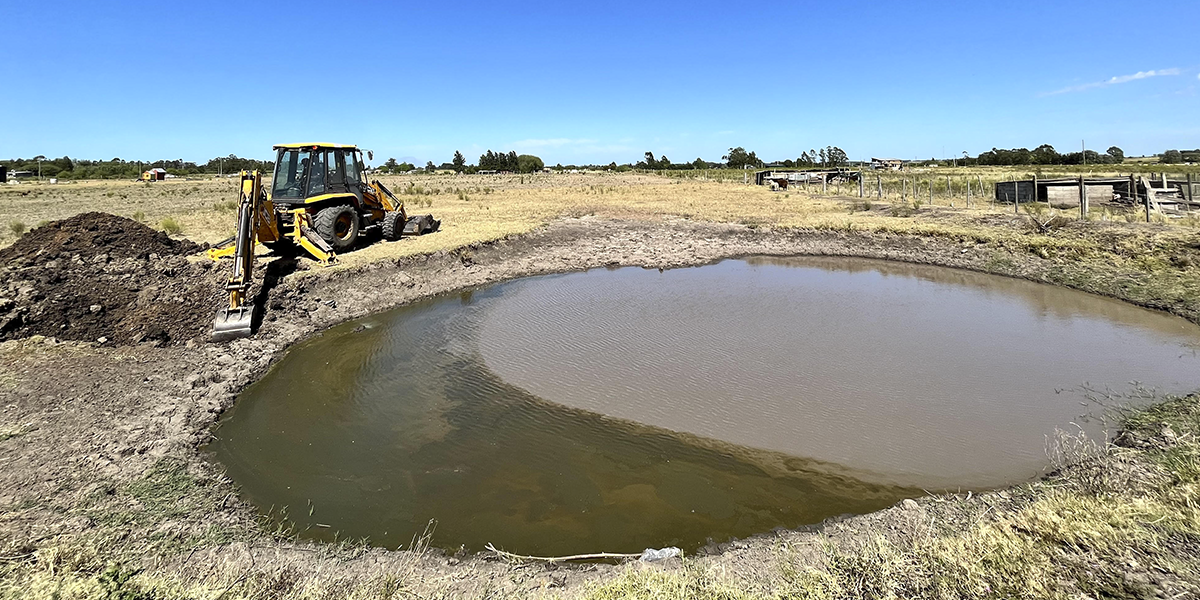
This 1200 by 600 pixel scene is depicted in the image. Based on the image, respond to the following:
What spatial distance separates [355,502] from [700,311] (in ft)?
22.2

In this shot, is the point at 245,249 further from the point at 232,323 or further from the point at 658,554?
the point at 658,554

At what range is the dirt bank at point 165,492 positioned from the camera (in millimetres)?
3533

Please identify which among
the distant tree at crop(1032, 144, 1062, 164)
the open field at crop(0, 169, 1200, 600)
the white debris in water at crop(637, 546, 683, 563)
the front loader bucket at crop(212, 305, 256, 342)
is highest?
the distant tree at crop(1032, 144, 1062, 164)

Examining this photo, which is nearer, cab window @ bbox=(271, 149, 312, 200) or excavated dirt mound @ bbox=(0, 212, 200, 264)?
excavated dirt mound @ bbox=(0, 212, 200, 264)

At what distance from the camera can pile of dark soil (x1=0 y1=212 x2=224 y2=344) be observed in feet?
24.9

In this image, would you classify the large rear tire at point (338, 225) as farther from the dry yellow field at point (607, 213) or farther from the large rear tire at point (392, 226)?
the large rear tire at point (392, 226)

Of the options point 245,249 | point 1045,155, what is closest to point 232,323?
point 245,249

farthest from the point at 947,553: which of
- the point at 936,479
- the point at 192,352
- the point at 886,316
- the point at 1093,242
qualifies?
the point at 1093,242

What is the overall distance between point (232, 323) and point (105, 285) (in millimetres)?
3093

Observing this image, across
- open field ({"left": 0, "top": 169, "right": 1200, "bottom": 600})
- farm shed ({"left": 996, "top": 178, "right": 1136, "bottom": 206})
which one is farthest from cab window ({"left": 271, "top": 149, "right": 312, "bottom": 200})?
farm shed ({"left": 996, "top": 178, "right": 1136, "bottom": 206})

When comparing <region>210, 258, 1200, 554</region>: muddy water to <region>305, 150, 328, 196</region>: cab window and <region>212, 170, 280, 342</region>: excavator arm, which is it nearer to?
<region>212, 170, 280, 342</region>: excavator arm

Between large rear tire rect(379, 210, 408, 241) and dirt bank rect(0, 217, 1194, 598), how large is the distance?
14.9 feet

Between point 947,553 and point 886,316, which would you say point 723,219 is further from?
Result: point 947,553

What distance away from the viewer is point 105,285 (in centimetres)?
911
